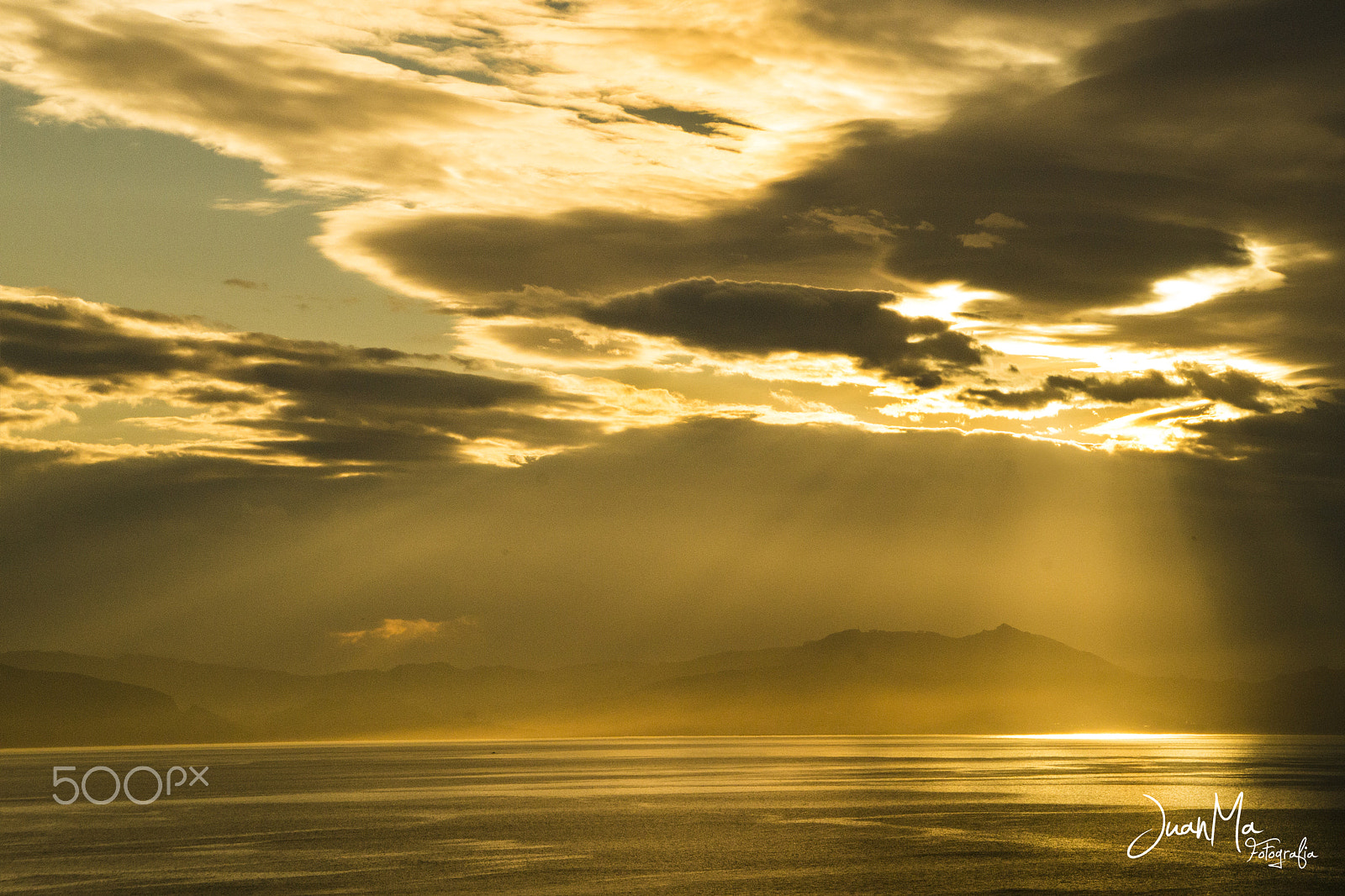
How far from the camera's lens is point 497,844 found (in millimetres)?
106375

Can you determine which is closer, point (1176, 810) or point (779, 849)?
point (779, 849)

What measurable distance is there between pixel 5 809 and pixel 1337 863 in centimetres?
15382

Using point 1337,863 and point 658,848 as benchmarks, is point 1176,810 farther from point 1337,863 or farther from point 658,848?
point 658,848

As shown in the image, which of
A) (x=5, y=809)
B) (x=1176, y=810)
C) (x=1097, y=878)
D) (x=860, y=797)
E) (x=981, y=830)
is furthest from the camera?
(x=860, y=797)

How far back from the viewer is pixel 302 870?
87.2 metres

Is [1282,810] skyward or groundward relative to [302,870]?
groundward

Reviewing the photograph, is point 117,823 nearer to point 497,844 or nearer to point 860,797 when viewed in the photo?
point 497,844

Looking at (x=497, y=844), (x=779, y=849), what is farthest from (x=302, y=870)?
(x=779, y=849)

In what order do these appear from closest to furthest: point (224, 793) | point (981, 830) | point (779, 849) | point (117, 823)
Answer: point (779, 849) < point (981, 830) < point (117, 823) < point (224, 793)

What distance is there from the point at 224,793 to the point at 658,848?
4579 inches
